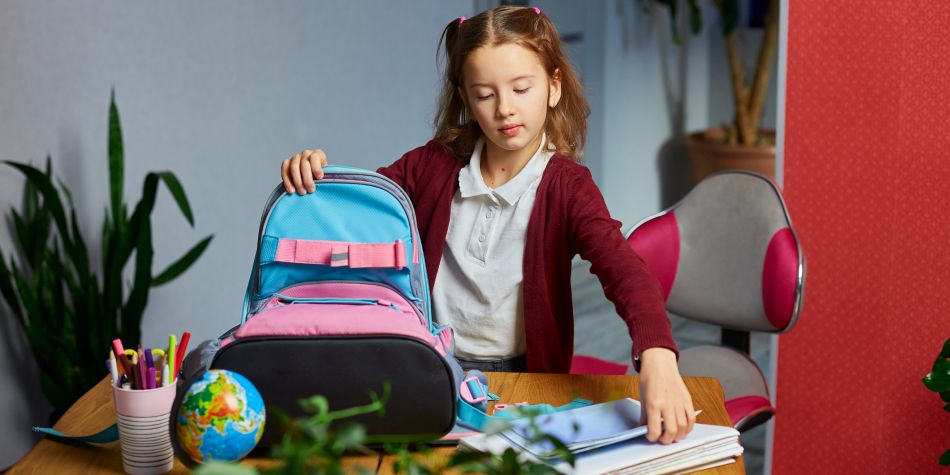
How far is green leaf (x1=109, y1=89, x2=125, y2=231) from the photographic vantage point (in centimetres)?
250

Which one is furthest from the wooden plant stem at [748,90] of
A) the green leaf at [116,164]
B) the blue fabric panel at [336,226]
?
the blue fabric panel at [336,226]

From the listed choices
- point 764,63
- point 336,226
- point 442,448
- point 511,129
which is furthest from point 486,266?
point 764,63

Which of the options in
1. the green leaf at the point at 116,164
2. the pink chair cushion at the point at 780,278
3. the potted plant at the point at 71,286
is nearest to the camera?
the pink chair cushion at the point at 780,278

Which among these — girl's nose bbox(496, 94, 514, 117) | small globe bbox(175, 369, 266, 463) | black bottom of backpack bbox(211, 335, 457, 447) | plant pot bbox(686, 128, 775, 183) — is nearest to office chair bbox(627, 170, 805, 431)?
girl's nose bbox(496, 94, 514, 117)

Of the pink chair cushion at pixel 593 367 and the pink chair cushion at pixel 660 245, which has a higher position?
the pink chair cushion at pixel 660 245

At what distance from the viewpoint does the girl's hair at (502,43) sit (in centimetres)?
160

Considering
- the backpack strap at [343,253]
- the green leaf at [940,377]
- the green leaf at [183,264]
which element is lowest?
the green leaf at [940,377]

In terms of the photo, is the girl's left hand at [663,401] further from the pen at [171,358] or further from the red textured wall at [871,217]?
the red textured wall at [871,217]

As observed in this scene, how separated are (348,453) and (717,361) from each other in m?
1.06

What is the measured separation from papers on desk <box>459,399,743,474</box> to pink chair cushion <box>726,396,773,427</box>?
0.56 m

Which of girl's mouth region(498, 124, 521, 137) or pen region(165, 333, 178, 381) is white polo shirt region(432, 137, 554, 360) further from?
pen region(165, 333, 178, 381)

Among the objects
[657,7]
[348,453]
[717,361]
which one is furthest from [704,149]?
[348,453]

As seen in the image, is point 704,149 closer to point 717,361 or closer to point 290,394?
point 717,361

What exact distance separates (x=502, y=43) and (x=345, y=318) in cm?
59
